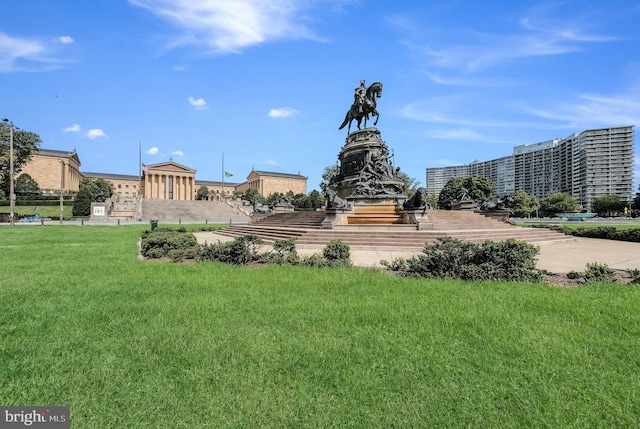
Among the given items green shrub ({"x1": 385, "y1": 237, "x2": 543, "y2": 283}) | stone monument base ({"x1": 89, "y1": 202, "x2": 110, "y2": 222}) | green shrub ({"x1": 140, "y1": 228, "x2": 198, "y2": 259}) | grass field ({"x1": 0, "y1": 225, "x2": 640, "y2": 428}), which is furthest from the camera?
stone monument base ({"x1": 89, "y1": 202, "x2": 110, "y2": 222})

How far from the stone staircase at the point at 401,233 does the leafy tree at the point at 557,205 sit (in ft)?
239

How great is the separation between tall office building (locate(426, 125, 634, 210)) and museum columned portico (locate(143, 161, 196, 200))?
122 m

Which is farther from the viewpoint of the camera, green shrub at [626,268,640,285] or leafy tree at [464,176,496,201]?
leafy tree at [464,176,496,201]

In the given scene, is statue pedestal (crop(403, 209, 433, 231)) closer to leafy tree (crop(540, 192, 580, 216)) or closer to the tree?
the tree

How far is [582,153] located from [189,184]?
127373 mm

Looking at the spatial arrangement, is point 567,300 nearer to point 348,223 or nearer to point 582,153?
point 348,223

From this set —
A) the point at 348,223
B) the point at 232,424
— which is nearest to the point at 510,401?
the point at 232,424

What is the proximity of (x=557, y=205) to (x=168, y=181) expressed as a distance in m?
107

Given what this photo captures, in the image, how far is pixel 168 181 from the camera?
345 ft

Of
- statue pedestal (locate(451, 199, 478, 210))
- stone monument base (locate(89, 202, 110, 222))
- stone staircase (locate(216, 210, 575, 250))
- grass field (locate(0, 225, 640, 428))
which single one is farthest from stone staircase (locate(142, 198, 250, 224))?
grass field (locate(0, 225, 640, 428))

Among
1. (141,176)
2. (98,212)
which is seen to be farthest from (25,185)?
(98,212)

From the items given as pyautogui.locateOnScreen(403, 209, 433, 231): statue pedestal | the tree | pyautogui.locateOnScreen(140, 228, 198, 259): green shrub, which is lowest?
pyautogui.locateOnScreen(140, 228, 198, 259): green shrub

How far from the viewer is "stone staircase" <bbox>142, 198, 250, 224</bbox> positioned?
5525 centimetres

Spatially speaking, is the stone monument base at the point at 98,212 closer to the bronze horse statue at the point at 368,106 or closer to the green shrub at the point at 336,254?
the bronze horse statue at the point at 368,106
